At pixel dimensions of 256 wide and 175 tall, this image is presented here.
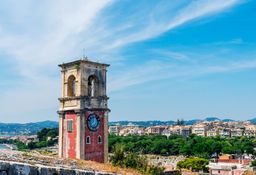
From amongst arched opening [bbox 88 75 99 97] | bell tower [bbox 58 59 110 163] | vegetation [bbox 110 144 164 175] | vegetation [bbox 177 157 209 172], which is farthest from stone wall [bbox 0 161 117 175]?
vegetation [bbox 177 157 209 172]

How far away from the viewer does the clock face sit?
25.5 meters

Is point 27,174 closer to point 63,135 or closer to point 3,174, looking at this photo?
point 3,174

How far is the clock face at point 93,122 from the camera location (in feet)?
83.7

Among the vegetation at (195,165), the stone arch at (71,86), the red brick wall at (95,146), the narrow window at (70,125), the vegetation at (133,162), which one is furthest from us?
the vegetation at (195,165)

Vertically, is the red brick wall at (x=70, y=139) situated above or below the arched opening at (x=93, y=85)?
below

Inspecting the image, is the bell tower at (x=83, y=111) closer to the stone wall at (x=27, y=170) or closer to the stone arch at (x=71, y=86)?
the stone arch at (x=71, y=86)

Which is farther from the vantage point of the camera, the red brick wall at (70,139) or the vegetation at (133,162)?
the red brick wall at (70,139)

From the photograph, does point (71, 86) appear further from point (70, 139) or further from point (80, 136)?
point (80, 136)

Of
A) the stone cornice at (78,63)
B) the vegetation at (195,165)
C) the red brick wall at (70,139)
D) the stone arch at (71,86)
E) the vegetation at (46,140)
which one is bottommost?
the vegetation at (195,165)

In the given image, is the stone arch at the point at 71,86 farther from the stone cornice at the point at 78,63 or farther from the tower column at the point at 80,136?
the tower column at the point at 80,136

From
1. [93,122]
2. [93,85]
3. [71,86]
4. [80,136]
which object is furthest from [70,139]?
[93,85]

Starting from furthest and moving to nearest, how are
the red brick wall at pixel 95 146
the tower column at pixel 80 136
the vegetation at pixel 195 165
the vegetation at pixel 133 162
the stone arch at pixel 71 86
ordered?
the vegetation at pixel 195 165 → the stone arch at pixel 71 86 → the red brick wall at pixel 95 146 → the tower column at pixel 80 136 → the vegetation at pixel 133 162

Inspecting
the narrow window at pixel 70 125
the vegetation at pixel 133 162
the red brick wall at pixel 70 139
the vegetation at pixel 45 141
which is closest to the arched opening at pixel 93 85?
the red brick wall at pixel 70 139

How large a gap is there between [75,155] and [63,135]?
1895 mm
